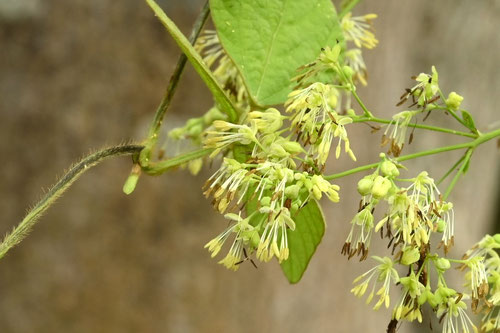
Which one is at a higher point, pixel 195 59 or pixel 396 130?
pixel 195 59

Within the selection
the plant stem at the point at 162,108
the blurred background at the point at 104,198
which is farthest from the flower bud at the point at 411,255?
the blurred background at the point at 104,198

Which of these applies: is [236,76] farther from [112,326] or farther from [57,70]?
[112,326]

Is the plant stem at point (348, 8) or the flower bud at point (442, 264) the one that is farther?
the plant stem at point (348, 8)

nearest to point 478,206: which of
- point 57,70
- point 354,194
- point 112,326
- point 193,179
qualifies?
point 354,194

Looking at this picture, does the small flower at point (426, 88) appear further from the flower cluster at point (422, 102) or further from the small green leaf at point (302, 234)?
the small green leaf at point (302, 234)

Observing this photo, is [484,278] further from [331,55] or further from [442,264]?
[331,55]

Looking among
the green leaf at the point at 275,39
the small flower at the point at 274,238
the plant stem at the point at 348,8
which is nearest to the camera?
the small flower at the point at 274,238

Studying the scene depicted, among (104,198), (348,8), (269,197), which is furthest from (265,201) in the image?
(104,198)

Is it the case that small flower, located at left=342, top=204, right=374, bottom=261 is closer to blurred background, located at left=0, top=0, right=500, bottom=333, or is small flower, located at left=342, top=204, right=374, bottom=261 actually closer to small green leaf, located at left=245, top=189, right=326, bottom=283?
small green leaf, located at left=245, top=189, right=326, bottom=283
